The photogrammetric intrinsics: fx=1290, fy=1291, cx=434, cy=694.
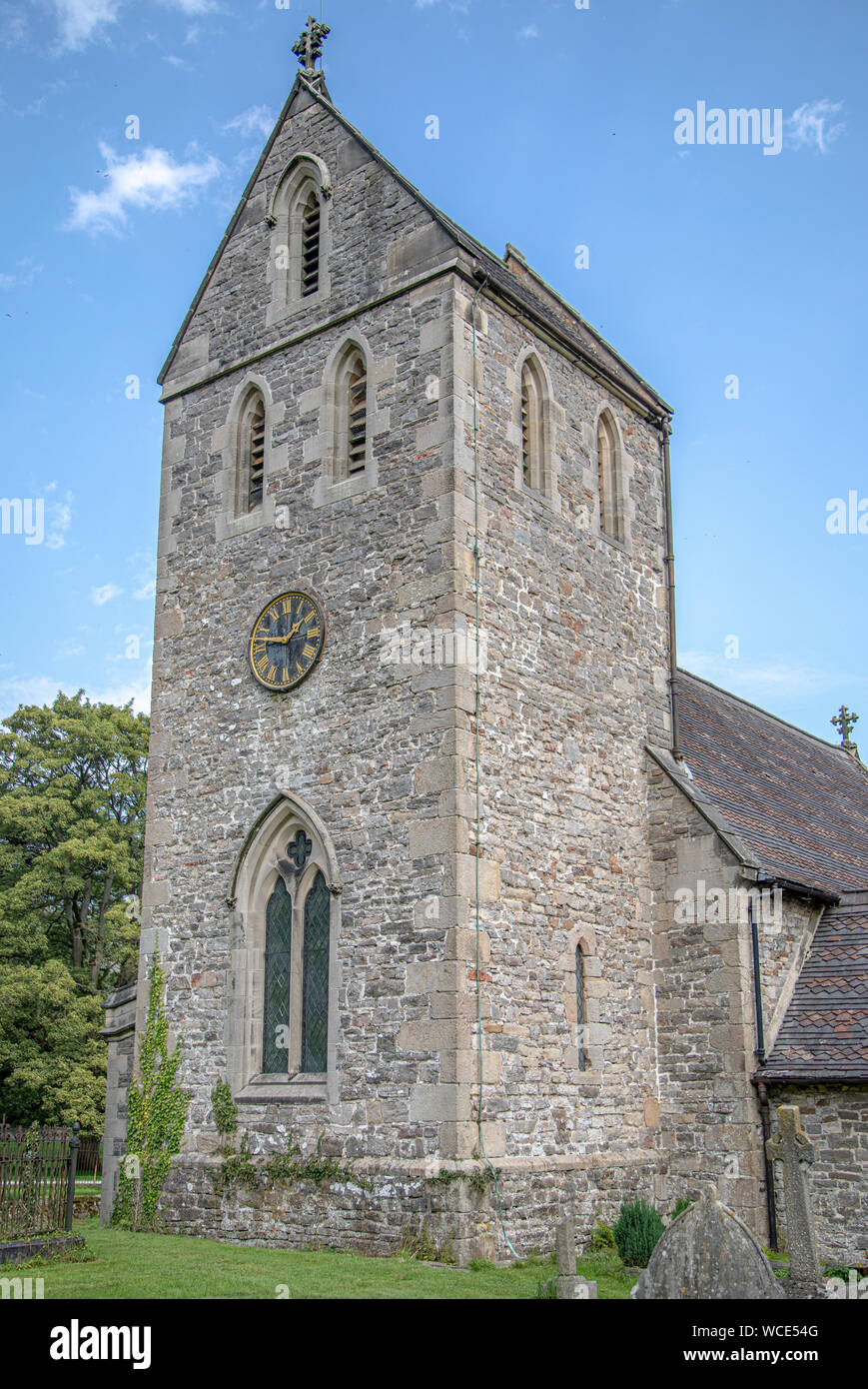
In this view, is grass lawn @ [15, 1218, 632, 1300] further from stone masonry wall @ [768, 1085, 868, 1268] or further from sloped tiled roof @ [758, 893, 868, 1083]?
sloped tiled roof @ [758, 893, 868, 1083]

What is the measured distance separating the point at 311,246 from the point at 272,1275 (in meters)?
13.0

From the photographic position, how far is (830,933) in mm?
17547

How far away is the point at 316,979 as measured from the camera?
48.8ft

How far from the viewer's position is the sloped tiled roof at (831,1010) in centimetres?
1483

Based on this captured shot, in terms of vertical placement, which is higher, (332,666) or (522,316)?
(522,316)

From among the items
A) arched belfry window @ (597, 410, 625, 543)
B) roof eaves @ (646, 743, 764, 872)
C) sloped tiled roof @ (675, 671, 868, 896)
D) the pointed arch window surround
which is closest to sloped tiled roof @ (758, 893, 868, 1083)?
sloped tiled roof @ (675, 671, 868, 896)

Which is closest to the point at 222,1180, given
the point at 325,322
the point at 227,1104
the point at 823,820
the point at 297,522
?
the point at 227,1104

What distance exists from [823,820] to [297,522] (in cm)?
1115

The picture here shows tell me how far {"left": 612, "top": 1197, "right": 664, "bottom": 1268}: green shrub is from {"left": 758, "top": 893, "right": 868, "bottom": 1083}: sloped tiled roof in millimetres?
2306

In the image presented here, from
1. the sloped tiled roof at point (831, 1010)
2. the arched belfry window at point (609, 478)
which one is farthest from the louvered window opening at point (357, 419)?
the sloped tiled roof at point (831, 1010)

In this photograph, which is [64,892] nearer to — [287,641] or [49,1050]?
[49,1050]

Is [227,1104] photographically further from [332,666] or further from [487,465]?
[487,465]

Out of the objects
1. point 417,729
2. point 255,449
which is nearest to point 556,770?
point 417,729

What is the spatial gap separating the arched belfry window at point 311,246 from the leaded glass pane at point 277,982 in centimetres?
804
